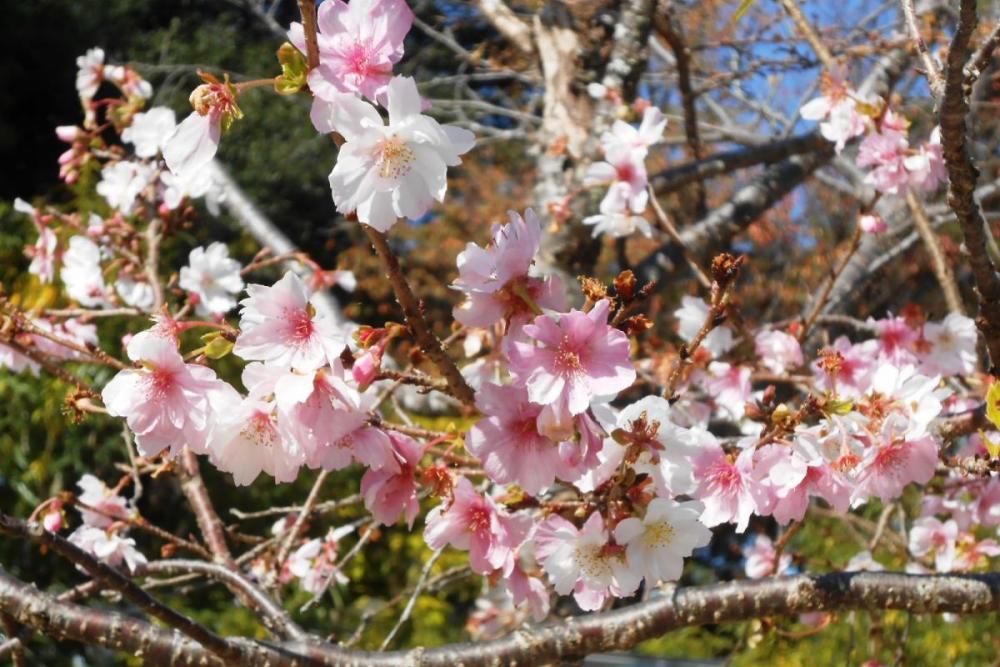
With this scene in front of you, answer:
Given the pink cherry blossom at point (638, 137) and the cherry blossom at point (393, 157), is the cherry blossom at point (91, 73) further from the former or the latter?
the cherry blossom at point (393, 157)

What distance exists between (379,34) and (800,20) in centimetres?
133

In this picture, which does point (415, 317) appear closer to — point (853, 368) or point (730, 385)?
point (853, 368)

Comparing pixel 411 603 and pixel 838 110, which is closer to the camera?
pixel 411 603

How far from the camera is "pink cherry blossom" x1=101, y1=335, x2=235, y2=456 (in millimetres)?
834

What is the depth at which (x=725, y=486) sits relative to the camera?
1.02 metres

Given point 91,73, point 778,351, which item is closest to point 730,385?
point 778,351

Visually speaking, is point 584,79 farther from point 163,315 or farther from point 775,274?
point 775,274

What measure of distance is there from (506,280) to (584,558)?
0.31m

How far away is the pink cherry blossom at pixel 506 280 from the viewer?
82 centimetres

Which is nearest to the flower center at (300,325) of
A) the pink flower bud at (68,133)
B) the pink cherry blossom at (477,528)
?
the pink cherry blossom at (477,528)

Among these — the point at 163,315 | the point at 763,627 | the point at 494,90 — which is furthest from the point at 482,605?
the point at 494,90

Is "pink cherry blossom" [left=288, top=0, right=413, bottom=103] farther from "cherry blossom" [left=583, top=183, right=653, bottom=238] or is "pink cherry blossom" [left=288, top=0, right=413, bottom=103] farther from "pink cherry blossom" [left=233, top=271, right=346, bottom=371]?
"cherry blossom" [left=583, top=183, right=653, bottom=238]

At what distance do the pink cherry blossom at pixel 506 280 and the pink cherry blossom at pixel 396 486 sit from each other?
0.16m

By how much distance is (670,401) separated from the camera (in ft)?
3.24
